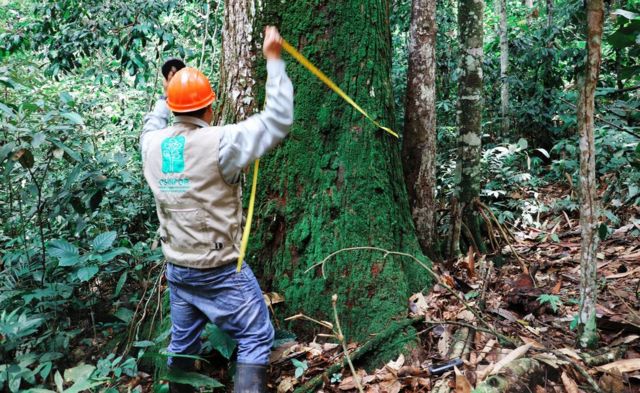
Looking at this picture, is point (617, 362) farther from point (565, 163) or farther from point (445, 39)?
point (445, 39)

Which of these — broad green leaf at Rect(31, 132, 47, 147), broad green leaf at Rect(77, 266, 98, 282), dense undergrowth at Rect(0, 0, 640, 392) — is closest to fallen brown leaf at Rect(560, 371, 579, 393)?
dense undergrowth at Rect(0, 0, 640, 392)

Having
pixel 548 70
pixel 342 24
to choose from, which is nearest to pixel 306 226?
pixel 342 24

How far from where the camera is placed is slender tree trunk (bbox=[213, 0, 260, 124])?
11.5 ft

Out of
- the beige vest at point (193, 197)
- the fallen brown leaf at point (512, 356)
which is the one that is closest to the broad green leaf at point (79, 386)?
the beige vest at point (193, 197)

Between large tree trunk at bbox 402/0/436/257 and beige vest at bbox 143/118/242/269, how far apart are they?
226 cm

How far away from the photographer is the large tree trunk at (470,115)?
505 centimetres

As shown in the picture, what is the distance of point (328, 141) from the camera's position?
346 centimetres

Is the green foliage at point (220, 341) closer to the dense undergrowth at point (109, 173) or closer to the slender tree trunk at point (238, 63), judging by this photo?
the dense undergrowth at point (109, 173)

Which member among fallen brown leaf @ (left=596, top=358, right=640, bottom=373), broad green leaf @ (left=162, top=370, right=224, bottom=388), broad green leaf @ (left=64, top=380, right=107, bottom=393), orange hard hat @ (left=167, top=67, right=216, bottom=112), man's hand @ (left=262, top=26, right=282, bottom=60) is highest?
man's hand @ (left=262, top=26, right=282, bottom=60)

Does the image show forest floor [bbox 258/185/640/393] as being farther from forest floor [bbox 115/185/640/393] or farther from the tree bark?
the tree bark

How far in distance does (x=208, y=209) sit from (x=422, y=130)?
260cm

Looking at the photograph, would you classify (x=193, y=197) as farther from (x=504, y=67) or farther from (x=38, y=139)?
(x=504, y=67)

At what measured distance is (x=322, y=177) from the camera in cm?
346

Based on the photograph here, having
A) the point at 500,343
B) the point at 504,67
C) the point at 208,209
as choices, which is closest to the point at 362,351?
the point at 500,343
